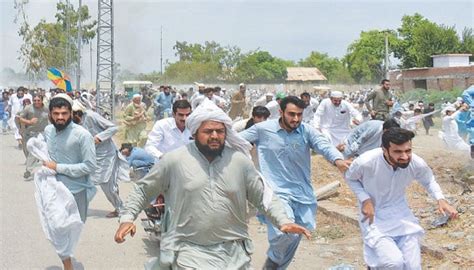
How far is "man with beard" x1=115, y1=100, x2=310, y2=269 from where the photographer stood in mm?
4008

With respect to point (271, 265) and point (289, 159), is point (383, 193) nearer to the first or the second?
point (289, 159)

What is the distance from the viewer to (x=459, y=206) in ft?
27.7

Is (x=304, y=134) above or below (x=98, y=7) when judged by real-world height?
below

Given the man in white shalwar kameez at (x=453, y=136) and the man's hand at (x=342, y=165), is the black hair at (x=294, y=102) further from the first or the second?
the man in white shalwar kameez at (x=453, y=136)

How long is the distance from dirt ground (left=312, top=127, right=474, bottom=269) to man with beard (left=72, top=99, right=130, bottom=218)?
2.99 m

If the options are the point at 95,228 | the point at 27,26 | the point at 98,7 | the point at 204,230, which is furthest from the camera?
the point at 27,26

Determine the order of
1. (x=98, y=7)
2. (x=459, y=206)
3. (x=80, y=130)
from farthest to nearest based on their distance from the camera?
(x=98, y=7), (x=459, y=206), (x=80, y=130)

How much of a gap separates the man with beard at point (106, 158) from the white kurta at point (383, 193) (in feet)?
15.8

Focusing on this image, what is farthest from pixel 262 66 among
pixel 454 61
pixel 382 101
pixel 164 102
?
pixel 382 101

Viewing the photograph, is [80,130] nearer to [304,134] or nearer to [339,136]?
[304,134]

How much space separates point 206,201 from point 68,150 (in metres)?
2.69

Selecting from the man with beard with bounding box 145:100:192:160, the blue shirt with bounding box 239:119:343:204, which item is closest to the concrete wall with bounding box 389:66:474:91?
the man with beard with bounding box 145:100:192:160

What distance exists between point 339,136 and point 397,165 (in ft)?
23.6

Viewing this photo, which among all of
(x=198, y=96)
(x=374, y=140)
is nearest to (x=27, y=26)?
(x=198, y=96)
